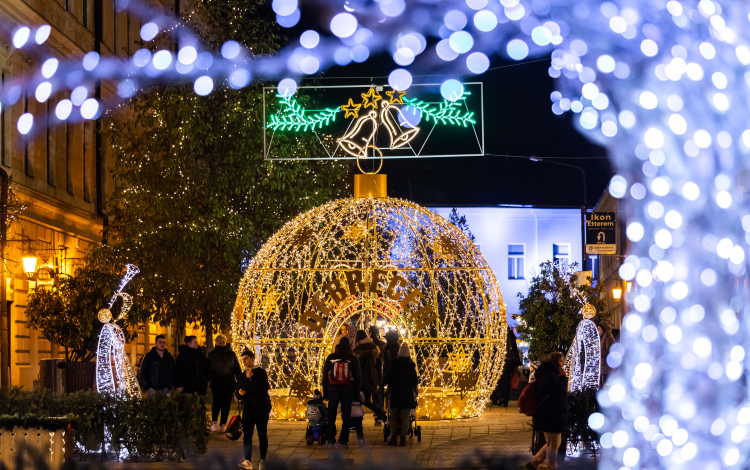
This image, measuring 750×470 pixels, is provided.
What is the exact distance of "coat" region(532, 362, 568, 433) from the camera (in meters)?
9.70

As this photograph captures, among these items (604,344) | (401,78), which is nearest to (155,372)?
(604,344)

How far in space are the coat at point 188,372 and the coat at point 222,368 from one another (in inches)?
6.1

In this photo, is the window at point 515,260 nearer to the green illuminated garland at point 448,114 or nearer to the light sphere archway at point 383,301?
the light sphere archway at point 383,301

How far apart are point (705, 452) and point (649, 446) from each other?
0.22 m

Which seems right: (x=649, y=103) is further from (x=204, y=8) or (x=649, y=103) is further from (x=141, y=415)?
(x=204, y=8)

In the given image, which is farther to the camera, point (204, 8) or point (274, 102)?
point (204, 8)

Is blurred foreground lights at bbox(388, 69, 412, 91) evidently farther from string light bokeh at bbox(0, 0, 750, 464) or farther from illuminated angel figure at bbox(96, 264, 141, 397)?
illuminated angel figure at bbox(96, 264, 141, 397)

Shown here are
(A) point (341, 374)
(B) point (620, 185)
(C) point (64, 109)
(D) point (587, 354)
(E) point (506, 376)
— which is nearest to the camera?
(B) point (620, 185)

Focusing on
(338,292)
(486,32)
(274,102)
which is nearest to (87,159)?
(274,102)

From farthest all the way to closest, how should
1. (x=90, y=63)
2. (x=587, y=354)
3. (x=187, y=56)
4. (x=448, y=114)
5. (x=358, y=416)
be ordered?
(x=587, y=354) → (x=448, y=114) → (x=358, y=416) → (x=90, y=63) → (x=187, y=56)

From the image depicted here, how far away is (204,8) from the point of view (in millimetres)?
20828

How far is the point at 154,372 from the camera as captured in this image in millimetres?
13453

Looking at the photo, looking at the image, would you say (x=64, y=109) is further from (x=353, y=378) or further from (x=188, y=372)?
(x=188, y=372)

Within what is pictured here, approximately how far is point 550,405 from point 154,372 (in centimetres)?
611
